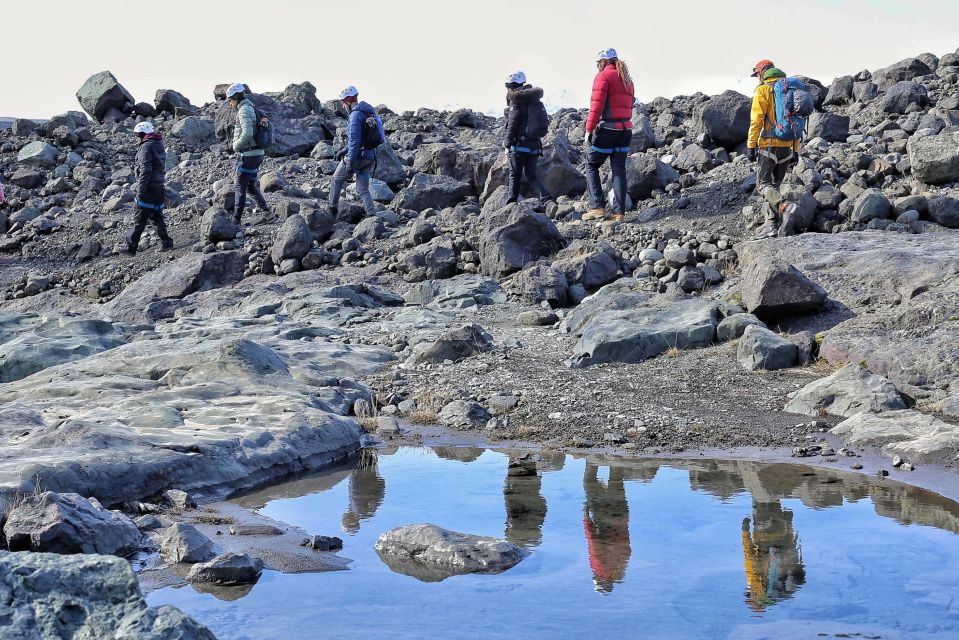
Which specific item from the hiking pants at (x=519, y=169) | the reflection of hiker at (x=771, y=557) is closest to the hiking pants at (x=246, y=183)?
the hiking pants at (x=519, y=169)

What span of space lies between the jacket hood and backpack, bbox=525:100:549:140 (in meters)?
0.11

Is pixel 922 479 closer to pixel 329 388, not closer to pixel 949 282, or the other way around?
pixel 949 282

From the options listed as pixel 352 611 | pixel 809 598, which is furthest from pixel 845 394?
pixel 352 611

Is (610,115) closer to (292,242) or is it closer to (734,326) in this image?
(734,326)

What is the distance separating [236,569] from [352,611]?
75 centimetres

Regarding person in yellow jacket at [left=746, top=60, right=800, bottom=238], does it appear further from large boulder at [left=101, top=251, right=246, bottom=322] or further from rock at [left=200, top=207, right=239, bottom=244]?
rock at [left=200, top=207, right=239, bottom=244]

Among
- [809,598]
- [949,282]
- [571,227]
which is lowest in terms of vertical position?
[809,598]

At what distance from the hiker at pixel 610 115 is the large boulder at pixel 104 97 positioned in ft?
64.9

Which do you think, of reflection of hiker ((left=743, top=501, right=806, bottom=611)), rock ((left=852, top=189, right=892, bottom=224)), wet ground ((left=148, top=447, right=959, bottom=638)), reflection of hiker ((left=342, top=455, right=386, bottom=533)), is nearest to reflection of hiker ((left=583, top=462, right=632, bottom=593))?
wet ground ((left=148, top=447, right=959, bottom=638))

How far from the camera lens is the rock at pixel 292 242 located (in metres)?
17.6

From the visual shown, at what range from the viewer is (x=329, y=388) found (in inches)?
409

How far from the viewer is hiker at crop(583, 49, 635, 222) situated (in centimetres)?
1496

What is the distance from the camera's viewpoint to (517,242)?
15.5 metres

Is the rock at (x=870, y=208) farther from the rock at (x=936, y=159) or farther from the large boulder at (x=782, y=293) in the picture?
the large boulder at (x=782, y=293)
